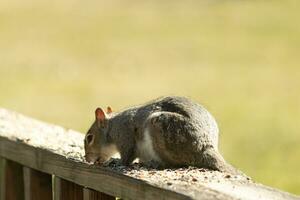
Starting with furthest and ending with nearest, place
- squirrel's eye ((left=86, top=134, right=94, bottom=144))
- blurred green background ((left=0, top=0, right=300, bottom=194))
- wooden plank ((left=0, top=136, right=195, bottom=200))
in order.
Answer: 1. blurred green background ((left=0, top=0, right=300, bottom=194))
2. squirrel's eye ((left=86, top=134, right=94, bottom=144))
3. wooden plank ((left=0, top=136, right=195, bottom=200))

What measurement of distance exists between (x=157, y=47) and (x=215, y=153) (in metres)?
15.1

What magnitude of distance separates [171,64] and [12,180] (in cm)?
1214

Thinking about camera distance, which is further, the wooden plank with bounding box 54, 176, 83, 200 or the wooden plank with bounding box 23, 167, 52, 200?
the wooden plank with bounding box 23, 167, 52, 200

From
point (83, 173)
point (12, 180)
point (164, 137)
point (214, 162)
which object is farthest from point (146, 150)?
point (12, 180)

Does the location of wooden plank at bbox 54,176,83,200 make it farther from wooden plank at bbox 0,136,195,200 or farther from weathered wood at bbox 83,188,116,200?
weathered wood at bbox 83,188,116,200

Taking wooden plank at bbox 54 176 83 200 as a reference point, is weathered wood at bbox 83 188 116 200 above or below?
above

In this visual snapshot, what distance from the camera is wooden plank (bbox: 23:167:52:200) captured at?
6152mm

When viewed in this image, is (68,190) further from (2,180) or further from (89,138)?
(2,180)

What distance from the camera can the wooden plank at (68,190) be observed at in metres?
5.77

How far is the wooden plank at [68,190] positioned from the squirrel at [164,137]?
16 cm

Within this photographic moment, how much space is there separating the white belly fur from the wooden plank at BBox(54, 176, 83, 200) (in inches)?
A: 14.2

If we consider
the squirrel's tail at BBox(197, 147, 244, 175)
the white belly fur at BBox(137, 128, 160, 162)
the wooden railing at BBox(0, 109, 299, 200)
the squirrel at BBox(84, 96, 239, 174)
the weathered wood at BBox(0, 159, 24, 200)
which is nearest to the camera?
the wooden railing at BBox(0, 109, 299, 200)

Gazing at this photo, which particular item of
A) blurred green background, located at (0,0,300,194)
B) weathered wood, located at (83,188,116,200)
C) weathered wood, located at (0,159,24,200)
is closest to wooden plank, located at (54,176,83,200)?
weathered wood, located at (83,188,116,200)

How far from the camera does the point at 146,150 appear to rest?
224 inches
